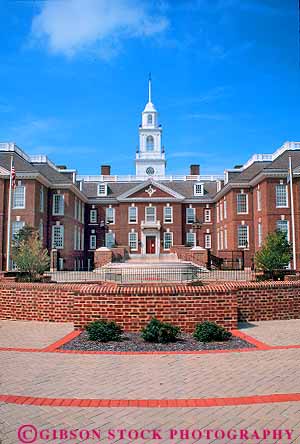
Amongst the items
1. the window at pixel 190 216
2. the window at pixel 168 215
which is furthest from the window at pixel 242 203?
the window at pixel 168 215

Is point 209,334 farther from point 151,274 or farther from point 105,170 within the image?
point 105,170

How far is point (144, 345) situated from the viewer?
7746 mm

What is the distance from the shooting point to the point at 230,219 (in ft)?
120

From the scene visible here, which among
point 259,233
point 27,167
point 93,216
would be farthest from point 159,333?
point 93,216

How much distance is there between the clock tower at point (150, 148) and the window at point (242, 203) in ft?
109

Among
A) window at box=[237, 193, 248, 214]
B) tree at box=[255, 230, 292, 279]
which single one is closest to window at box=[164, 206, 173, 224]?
window at box=[237, 193, 248, 214]

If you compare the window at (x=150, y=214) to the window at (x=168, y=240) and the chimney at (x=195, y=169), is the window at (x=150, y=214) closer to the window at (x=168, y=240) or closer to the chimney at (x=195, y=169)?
the window at (x=168, y=240)

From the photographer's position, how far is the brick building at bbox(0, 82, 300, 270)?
3209cm

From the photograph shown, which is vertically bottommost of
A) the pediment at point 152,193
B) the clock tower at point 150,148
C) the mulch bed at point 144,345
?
the mulch bed at point 144,345

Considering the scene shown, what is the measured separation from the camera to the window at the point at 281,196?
31578 millimetres

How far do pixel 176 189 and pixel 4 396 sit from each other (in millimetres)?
43981

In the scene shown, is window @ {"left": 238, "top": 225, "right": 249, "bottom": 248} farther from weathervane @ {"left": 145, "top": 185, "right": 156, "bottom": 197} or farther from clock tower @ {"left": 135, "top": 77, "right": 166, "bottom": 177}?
clock tower @ {"left": 135, "top": 77, "right": 166, "bottom": 177}

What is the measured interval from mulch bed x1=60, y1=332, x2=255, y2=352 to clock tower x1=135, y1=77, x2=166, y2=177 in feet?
198

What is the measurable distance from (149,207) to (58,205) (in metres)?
12.2
